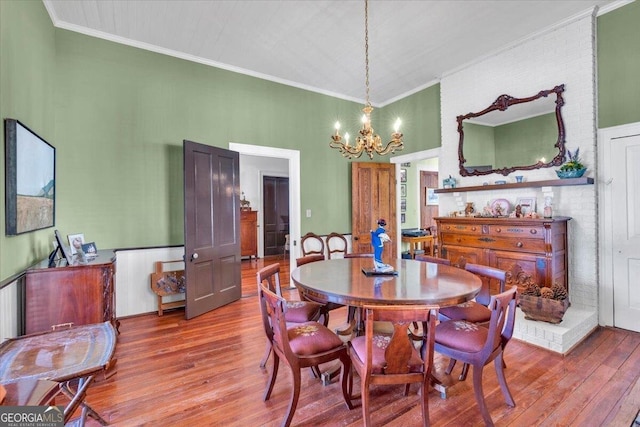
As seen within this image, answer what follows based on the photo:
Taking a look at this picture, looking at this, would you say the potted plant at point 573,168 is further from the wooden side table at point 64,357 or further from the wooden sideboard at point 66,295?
the wooden sideboard at point 66,295

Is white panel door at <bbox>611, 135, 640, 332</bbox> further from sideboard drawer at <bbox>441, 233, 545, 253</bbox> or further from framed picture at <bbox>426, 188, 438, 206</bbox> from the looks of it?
framed picture at <bbox>426, 188, 438, 206</bbox>

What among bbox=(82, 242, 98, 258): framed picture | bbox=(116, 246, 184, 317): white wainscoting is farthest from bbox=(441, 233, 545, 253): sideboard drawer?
bbox=(82, 242, 98, 258): framed picture

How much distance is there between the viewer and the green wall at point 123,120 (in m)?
2.85

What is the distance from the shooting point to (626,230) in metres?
3.12

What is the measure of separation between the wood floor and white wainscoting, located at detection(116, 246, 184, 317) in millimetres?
729

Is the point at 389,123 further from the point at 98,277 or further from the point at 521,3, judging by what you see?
the point at 98,277

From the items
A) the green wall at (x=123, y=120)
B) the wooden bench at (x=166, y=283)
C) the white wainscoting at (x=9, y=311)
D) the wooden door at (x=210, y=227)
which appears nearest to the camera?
the white wainscoting at (x=9, y=311)

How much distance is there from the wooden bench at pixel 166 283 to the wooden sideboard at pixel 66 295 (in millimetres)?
1243

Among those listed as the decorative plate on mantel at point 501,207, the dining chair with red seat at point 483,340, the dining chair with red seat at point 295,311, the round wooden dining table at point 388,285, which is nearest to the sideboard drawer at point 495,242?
the decorative plate on mantel at point 501,207

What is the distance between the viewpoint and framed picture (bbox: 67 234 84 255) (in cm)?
300

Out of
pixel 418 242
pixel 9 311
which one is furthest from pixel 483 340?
pixel 418 242

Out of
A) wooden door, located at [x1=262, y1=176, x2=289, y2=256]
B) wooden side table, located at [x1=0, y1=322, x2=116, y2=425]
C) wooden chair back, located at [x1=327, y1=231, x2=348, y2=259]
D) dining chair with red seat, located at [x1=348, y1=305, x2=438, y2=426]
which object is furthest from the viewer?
wooden door, located at [x1=262, y1=176, x2=289, y2=256]

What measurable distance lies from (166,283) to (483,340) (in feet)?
11.7

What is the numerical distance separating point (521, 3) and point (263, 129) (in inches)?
136
